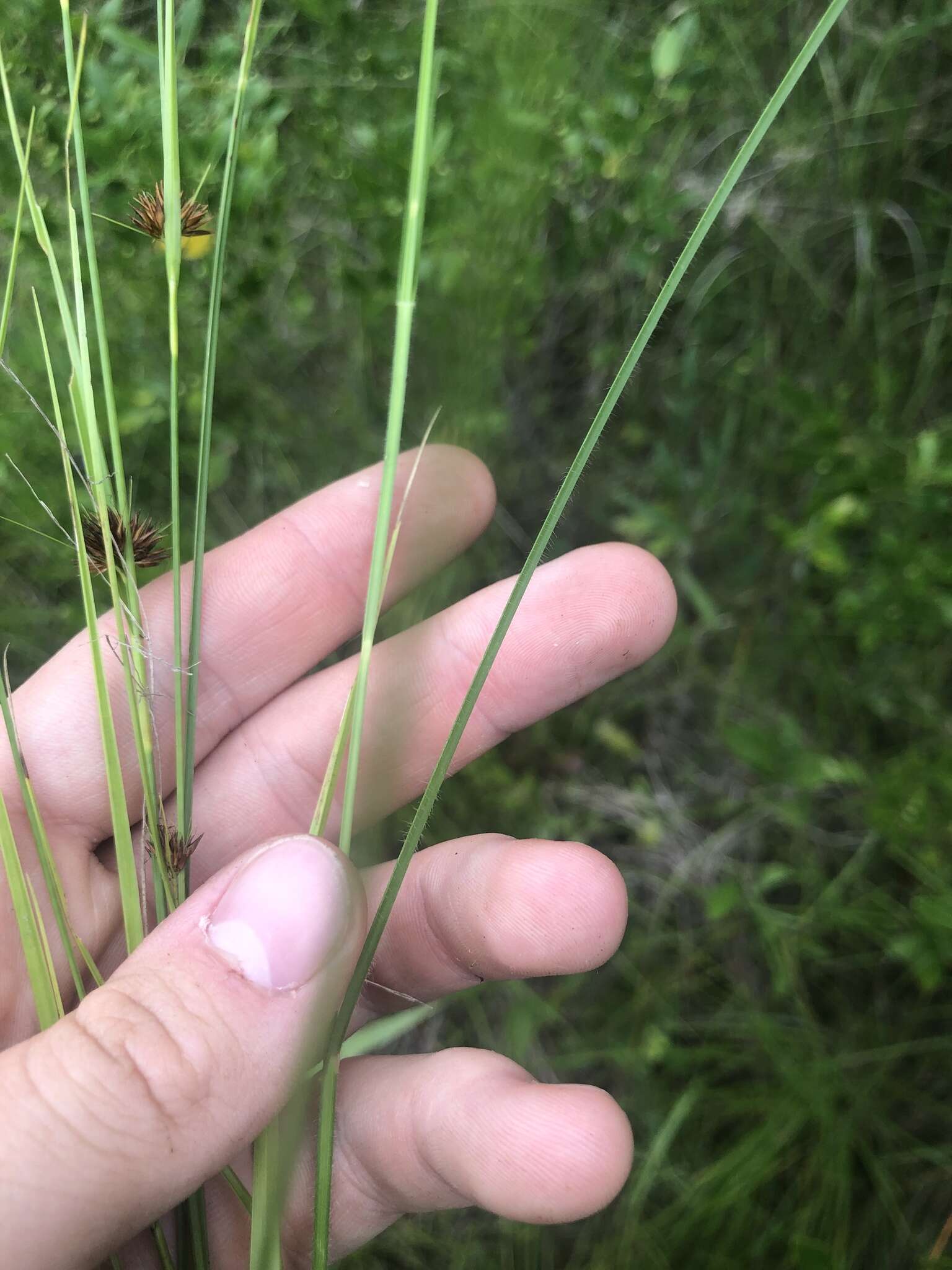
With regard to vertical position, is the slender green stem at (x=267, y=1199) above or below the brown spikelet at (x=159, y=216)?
below

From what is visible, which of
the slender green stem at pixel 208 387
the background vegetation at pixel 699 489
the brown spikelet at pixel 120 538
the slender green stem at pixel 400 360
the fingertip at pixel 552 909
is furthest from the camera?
the background vegetation at pixel 699 489

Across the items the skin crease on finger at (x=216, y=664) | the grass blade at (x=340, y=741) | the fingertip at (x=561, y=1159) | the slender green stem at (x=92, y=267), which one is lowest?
the fingertip at (x=561, y=1159)

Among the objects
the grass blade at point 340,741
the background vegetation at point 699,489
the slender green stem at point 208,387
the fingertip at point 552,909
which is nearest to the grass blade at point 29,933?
the slender green stem at point 208,387

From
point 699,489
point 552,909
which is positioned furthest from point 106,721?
point 699,489

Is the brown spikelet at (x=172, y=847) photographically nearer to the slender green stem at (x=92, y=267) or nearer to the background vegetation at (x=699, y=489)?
the slender green stem at (x=92, y=267)

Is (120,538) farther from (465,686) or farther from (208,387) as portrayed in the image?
(465,686)

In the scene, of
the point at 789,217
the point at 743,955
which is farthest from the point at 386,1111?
the point at 789,217

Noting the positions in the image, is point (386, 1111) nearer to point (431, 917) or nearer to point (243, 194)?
point (431, 917)
